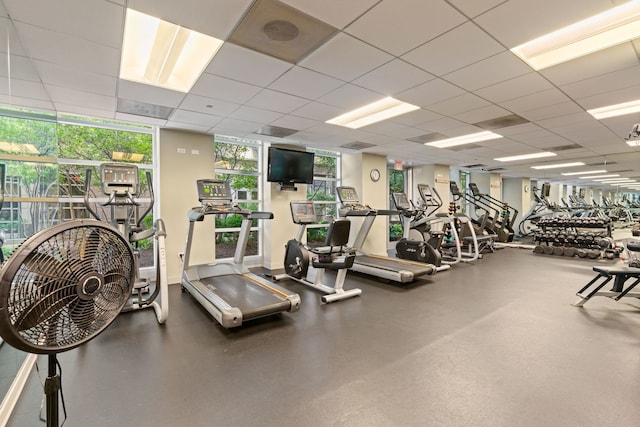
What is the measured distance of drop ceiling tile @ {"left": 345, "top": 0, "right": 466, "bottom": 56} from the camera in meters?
2.00

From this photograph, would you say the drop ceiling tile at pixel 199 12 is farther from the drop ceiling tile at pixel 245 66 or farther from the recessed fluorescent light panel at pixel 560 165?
the recessed fluorescent light panel at pixel 560 165

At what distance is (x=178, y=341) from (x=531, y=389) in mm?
3092

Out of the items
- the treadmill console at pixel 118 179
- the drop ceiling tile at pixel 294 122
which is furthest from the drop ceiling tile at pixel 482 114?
the treadmill console at pixel 118 179

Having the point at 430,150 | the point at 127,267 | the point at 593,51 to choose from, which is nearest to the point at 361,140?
the point at 430,150

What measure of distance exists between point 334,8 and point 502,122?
13.2 ft

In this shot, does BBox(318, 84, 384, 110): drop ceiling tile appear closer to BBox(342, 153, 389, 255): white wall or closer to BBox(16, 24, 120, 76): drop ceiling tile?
BBox(16, 24, 120, 76): drop ceiling tile

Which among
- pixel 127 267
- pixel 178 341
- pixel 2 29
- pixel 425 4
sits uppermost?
pixel 425 4

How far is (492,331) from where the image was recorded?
309 cm

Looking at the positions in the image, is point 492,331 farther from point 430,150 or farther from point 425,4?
point 430,150

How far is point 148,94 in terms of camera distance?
353 cm

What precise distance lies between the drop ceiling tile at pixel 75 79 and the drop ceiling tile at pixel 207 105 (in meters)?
0.79

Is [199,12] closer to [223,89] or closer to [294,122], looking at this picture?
[223,89]

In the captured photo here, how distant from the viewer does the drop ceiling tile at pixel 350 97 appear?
347 cm

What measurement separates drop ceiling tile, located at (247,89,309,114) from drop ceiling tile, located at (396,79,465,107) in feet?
4.29
